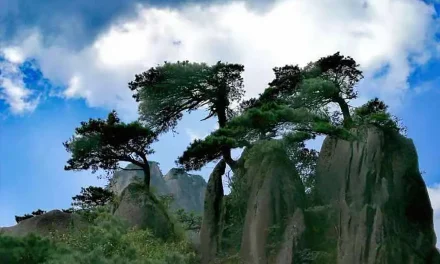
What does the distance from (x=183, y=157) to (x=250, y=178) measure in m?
3.65

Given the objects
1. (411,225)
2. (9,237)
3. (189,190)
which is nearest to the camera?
(9,237)

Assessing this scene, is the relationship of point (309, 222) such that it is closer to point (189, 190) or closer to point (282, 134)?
point (282, 134)

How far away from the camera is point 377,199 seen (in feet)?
62.1

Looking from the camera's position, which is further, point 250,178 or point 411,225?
point 250,178

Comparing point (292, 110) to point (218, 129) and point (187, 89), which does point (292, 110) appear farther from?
point (187, 89)

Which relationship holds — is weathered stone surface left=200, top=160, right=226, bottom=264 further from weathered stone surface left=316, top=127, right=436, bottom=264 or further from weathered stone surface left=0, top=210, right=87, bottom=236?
weathered stone surface left=0, top=210, right=87, bottom=236

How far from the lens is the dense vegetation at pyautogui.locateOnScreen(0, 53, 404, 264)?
68.2ft

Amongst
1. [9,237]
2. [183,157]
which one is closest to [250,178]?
[183,157]

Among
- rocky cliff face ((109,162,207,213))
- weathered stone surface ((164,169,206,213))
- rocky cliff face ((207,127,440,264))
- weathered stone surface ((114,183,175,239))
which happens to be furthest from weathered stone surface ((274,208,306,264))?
weathered stone surface ((164,169,206,213))

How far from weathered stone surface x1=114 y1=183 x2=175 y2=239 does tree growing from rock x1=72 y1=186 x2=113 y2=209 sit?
3.22 metres

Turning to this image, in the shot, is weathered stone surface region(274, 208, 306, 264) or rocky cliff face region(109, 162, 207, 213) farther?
rocky cliff face region(109, 162, 207, 213)

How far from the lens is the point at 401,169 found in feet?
66.2

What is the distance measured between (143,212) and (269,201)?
6.05 meters

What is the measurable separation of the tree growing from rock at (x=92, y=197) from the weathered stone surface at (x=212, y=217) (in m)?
6.21
